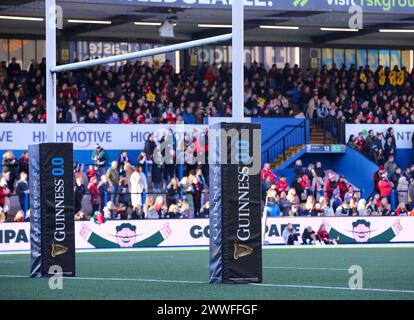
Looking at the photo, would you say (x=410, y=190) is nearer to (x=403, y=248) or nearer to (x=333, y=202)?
(x=333, y=202)

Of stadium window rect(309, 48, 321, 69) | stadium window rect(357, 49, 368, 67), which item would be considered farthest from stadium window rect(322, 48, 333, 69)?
stadium window rect(357, 49, 368, 67)

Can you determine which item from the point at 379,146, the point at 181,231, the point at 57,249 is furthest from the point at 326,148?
the point at 57,249

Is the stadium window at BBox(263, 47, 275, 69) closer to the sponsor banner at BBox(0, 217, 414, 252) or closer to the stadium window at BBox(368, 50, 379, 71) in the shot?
the stadium window at BBox(368, 50, 379, 71)

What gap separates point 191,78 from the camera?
35500mm

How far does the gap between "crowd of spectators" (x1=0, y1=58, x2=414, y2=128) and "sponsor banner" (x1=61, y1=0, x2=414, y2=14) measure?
3.04m

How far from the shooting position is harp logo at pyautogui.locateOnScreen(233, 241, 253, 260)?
571 inches

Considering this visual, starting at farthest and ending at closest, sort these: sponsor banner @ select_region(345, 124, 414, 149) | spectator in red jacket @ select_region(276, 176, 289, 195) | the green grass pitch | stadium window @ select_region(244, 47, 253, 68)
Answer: stadium window @ select_region(244, 47, 253, 68) → sponsor banner @ select_region(345, 124, 414, 149) → spectator in red jacket @ select_region(276, 176, 289, 195) → the green grass pitch

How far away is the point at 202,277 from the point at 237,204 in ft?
7.95

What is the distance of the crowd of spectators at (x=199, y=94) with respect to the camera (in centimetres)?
3203

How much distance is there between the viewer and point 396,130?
119ft

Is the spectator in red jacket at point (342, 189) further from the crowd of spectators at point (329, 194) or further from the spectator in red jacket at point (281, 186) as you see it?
the spectator in red jacket at point (281, 186)

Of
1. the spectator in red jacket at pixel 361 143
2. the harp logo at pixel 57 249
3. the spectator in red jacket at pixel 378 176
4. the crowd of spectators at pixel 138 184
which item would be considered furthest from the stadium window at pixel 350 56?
the harp logo at pixel 57 249

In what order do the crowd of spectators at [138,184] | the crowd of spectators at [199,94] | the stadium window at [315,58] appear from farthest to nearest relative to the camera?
the stadium window at [315,58], the crowd of spectators at [199,94], the crowd of spectators at [138,184]

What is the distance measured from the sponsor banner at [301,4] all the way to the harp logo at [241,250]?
17.5 m
